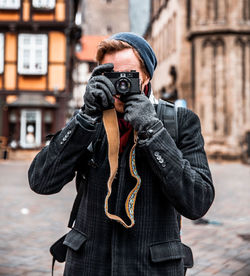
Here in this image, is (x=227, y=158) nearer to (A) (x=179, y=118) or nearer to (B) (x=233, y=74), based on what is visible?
(B) (x=233, y=74)

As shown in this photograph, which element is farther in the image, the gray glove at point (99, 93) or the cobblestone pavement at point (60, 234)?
the cobblestone pavement at point (60, 234)

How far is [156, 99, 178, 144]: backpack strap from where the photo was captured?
166 centimetres

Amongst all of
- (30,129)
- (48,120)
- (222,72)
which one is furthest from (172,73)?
(30,129)

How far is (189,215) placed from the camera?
1.59m

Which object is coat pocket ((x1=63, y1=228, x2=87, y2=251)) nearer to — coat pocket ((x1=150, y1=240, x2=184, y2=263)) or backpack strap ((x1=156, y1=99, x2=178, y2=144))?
coat pocket ((x1=150, y1=240, x2=184, y2=263))

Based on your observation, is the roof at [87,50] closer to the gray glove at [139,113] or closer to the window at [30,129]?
the window at [30,129]

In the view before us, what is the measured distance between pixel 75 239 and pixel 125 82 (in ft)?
1.91

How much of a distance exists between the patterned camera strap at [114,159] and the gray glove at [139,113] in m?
0.07

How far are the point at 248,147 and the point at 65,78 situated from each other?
10161 millimetres

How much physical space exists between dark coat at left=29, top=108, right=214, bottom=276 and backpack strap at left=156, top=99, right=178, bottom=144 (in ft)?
0.11

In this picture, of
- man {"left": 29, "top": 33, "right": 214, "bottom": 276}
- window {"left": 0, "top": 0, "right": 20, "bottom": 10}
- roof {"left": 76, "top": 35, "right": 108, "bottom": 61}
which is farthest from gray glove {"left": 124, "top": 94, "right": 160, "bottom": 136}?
roof {"left": 76, "top": 35, "right": 108, "bottom": 61}

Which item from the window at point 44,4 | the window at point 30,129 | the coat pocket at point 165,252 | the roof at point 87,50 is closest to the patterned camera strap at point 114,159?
the coat pocket at point 165,252

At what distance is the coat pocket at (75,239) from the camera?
A: 1616 mm

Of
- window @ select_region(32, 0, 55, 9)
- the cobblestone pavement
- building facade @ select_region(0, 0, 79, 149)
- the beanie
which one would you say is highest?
window @ select_region(32, 0, 55, 9)
